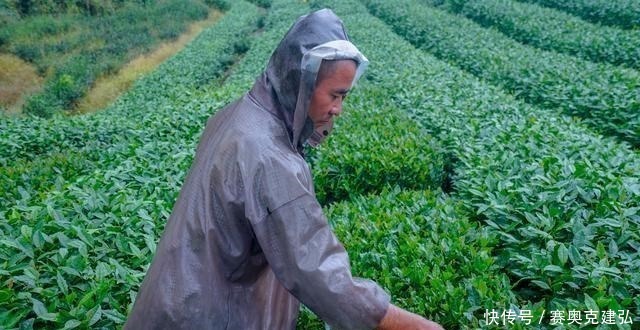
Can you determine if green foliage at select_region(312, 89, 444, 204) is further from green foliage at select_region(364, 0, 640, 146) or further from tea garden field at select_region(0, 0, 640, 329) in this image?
green foliage at select_region(364, 0, 640, 146)

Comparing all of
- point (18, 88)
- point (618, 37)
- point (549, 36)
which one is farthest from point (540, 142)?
point (18, 88)

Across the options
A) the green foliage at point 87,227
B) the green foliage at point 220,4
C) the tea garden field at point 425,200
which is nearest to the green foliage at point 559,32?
the tea garden field at point 425,200

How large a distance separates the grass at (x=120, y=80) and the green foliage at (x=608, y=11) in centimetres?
1604

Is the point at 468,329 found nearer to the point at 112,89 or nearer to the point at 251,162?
the point at 251,162

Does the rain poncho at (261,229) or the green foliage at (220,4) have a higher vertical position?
the rain poncho at (261,229)

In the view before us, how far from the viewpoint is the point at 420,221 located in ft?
10.6

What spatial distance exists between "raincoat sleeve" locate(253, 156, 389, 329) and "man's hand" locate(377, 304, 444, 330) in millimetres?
82

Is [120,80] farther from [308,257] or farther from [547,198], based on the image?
[308,257]

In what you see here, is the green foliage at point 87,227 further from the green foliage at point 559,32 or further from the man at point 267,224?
the green foliage at point 559,32

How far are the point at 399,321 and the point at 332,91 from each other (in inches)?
31.7

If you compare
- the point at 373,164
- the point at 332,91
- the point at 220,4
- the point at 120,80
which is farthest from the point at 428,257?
the point at 220,4

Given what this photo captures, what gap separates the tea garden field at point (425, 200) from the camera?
2.39 meters

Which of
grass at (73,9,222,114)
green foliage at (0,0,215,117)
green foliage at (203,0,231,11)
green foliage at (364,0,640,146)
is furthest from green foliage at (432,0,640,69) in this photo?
green foliage at (203,0,231,11)

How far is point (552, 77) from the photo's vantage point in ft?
27.7
